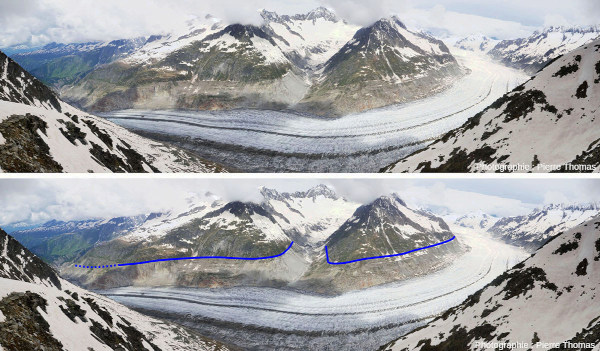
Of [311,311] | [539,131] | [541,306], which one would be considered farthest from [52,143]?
[311,311]

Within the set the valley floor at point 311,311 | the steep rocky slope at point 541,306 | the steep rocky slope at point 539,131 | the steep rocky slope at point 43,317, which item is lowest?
the valley floor at point 311,311

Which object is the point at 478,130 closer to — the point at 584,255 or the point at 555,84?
the point at 555,84

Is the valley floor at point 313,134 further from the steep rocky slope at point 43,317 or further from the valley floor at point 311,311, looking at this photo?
the steep rocky slope at point 43,317

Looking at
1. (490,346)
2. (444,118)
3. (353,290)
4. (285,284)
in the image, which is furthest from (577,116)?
(285,284)

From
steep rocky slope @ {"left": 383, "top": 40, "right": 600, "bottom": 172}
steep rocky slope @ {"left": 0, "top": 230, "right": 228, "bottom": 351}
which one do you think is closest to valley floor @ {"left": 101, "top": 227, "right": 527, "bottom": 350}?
steep rocky slope @ {"left": 0, "top": 230, "right": 228, "bottom": 351}

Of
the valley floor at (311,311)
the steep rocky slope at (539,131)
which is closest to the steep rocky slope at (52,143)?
the steep rocky slope at (539,131)

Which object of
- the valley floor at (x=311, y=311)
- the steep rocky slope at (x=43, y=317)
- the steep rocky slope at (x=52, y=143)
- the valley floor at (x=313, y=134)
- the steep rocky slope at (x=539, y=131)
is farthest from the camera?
the valley floor at (x=313, y=134)

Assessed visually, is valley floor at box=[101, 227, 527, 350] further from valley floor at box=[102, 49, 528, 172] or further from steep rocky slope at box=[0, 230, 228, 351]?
steep rocky slope at box=[0, 230, 228, 351]
